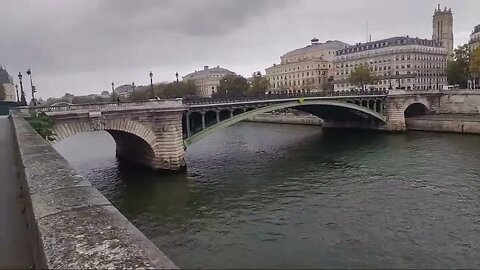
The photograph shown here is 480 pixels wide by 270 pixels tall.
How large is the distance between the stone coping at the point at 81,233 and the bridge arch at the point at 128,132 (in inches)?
807

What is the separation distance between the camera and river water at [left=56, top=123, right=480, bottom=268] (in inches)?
490

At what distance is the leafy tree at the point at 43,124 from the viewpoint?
20612 millimetres

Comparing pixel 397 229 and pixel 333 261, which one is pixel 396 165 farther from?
pixel 333 261

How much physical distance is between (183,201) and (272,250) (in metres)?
8.26

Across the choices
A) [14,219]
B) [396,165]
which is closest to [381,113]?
[396,165]

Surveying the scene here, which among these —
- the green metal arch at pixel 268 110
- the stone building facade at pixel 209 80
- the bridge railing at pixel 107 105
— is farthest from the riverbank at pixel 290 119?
the stone building facade at pixel 209 80

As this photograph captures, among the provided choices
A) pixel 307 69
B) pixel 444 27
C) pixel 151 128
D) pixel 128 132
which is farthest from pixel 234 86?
pixel 444 27

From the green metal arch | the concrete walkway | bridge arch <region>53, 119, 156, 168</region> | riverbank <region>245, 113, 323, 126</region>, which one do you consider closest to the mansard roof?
riverbank <region>245, 113, 323, 126</region>

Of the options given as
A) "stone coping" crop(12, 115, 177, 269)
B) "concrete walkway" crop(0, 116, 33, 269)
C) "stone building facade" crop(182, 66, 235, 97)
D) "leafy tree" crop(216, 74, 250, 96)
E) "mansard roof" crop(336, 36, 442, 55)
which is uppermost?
"mansard roof" crop(336, 36, 442, 55)

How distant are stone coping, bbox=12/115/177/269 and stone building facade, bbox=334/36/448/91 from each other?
275 feet

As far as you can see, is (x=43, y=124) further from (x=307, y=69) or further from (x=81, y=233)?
(x=307, y=69)

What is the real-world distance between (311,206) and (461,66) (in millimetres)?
62516

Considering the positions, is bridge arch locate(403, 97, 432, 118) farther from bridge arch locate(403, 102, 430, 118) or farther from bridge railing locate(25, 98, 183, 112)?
bridge railing locate(25, 98, 183, 112)

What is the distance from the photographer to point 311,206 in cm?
1759
